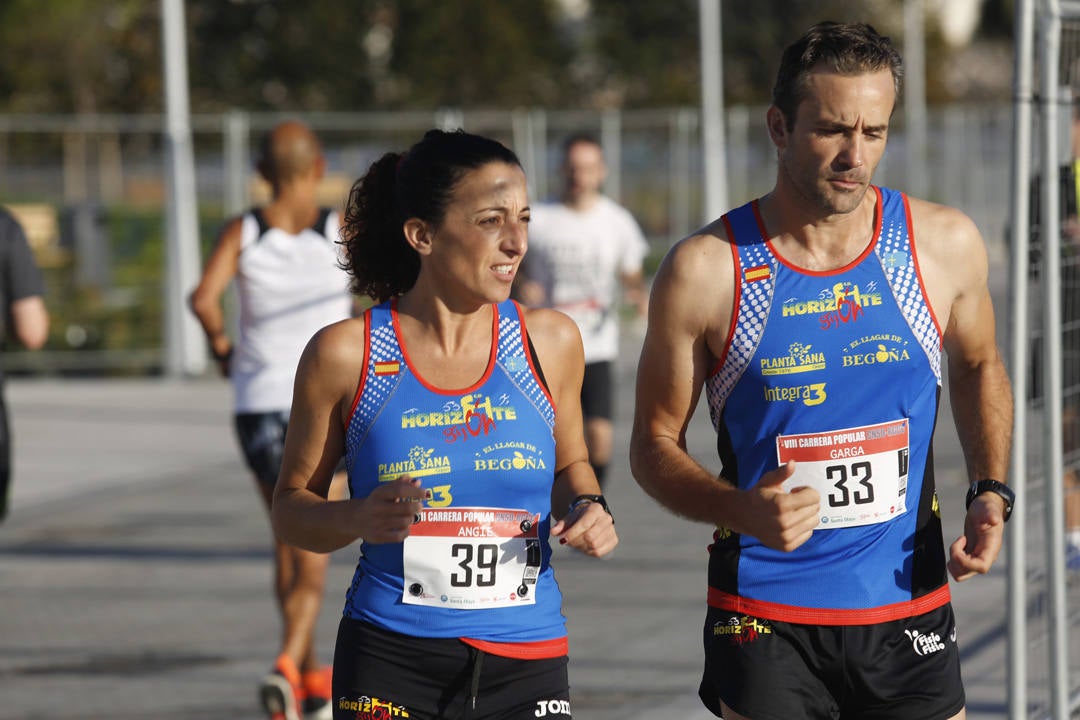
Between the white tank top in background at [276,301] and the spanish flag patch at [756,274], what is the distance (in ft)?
10.5

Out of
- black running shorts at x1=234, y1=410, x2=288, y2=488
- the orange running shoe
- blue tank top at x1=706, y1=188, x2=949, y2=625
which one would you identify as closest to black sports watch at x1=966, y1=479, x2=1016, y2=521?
blue tank top at x1=706, y1=188, x2=949, y2=625

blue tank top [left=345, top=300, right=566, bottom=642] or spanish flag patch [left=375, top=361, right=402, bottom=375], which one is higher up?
spanish flag patch [left=375, top=361, right=402, bottom=375]

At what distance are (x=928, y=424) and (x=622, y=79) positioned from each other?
44289mm

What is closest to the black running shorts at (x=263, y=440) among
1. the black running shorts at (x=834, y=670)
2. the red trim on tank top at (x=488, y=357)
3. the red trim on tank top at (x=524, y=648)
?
the red trim on tank top at (x=488, y=357)

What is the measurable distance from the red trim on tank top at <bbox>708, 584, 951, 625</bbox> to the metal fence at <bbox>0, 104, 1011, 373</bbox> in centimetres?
1078

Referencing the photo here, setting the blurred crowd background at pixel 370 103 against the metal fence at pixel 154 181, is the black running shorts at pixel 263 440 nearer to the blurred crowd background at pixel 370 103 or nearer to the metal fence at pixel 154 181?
the metal fence at pixel 154 181

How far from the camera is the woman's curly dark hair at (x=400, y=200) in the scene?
3.34m

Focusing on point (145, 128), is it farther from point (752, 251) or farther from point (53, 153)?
point (752, 251)

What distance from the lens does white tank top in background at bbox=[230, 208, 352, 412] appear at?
Result: 246 inches

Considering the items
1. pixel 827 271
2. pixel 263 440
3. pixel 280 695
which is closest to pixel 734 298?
pixel 827 271

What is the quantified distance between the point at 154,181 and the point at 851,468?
19.5 m

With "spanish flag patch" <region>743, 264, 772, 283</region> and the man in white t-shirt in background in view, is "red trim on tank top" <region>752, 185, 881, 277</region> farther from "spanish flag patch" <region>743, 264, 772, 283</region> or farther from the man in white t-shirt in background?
the man in white t-shirt in background

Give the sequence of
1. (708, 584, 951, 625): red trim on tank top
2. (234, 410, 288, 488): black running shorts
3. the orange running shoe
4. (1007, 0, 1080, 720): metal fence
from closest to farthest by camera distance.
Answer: (708, 584, 951, 625): red trim on tank top, (1007, 0, 1080, 720): metal fence, the orange running shoe, (234, 410, 288, 488): black running shorts

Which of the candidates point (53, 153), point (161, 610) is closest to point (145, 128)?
point (53, 153)
